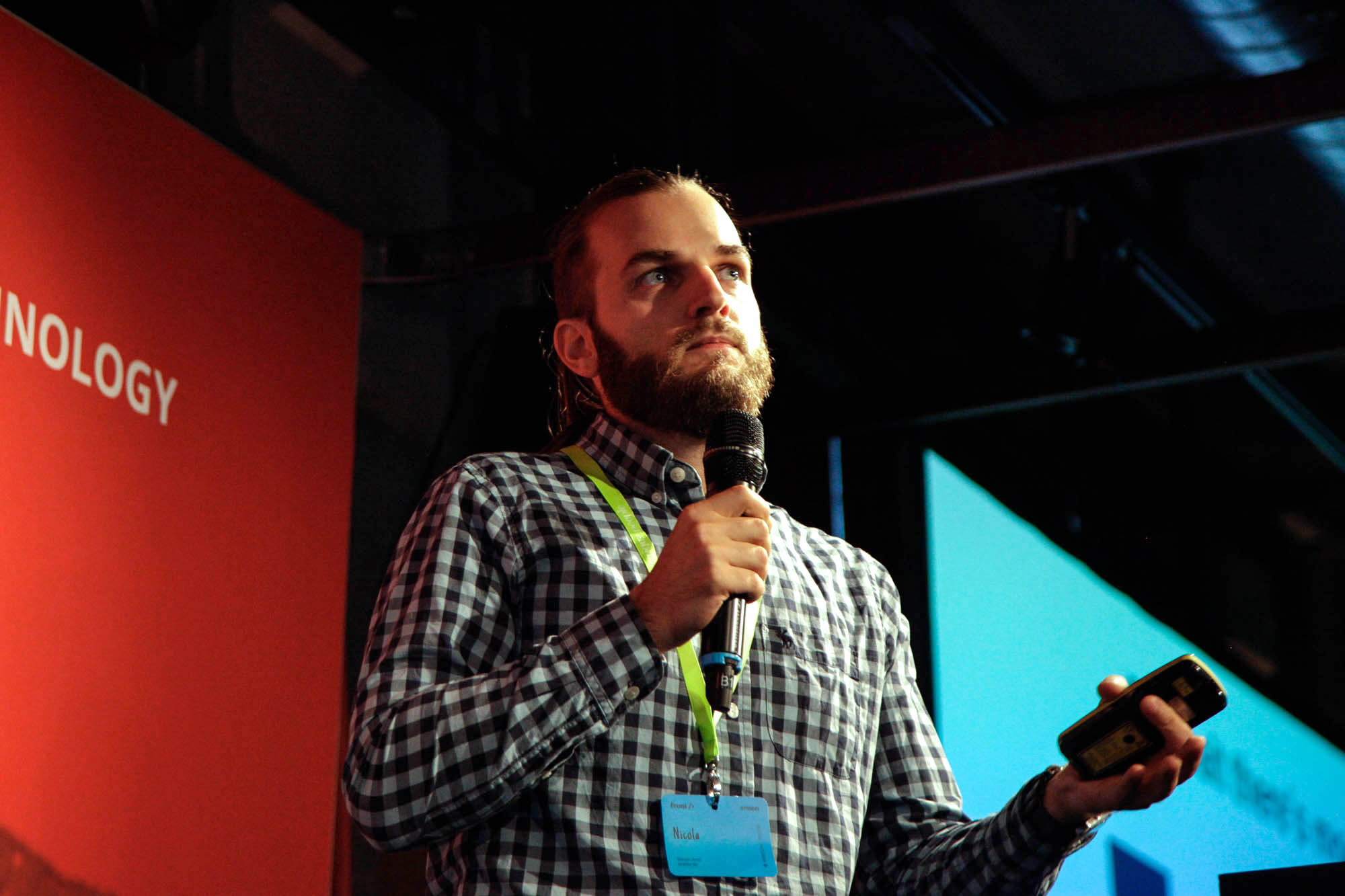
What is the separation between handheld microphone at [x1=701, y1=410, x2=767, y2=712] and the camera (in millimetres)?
1452

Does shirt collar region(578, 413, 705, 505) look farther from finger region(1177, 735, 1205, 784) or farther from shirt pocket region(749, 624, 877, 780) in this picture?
finger region(1177, 735, 1205, 784)

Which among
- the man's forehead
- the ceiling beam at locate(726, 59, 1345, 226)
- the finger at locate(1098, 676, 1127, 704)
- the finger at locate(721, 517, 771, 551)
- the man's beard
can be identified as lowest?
the finger at locate(1098, 676, 1127, 704)

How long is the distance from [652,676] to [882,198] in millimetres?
1991

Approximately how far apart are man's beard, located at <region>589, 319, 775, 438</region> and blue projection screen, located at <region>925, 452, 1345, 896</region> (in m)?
2.42

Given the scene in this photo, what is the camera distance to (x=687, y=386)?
1814 mm

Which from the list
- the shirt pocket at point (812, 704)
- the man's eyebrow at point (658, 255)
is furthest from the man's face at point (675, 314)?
the shirt pocket at point (812, 704)

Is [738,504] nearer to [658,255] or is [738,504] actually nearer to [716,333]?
[716,333]

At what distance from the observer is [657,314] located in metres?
1.91

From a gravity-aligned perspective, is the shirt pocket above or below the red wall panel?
below

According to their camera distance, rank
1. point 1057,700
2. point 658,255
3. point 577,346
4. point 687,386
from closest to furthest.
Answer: point 687,386 → point 658,255 → point 577,346 → point 1057,700

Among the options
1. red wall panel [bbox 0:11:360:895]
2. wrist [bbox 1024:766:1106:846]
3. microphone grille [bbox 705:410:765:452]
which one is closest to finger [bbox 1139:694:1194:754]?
wrist [bbox 1024:766:1106:846]

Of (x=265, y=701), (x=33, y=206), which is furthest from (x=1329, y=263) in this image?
(x=33, y=206)

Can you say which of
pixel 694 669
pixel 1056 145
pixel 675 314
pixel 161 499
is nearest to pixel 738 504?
pixel 694 669

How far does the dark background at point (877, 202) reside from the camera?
3.30m
